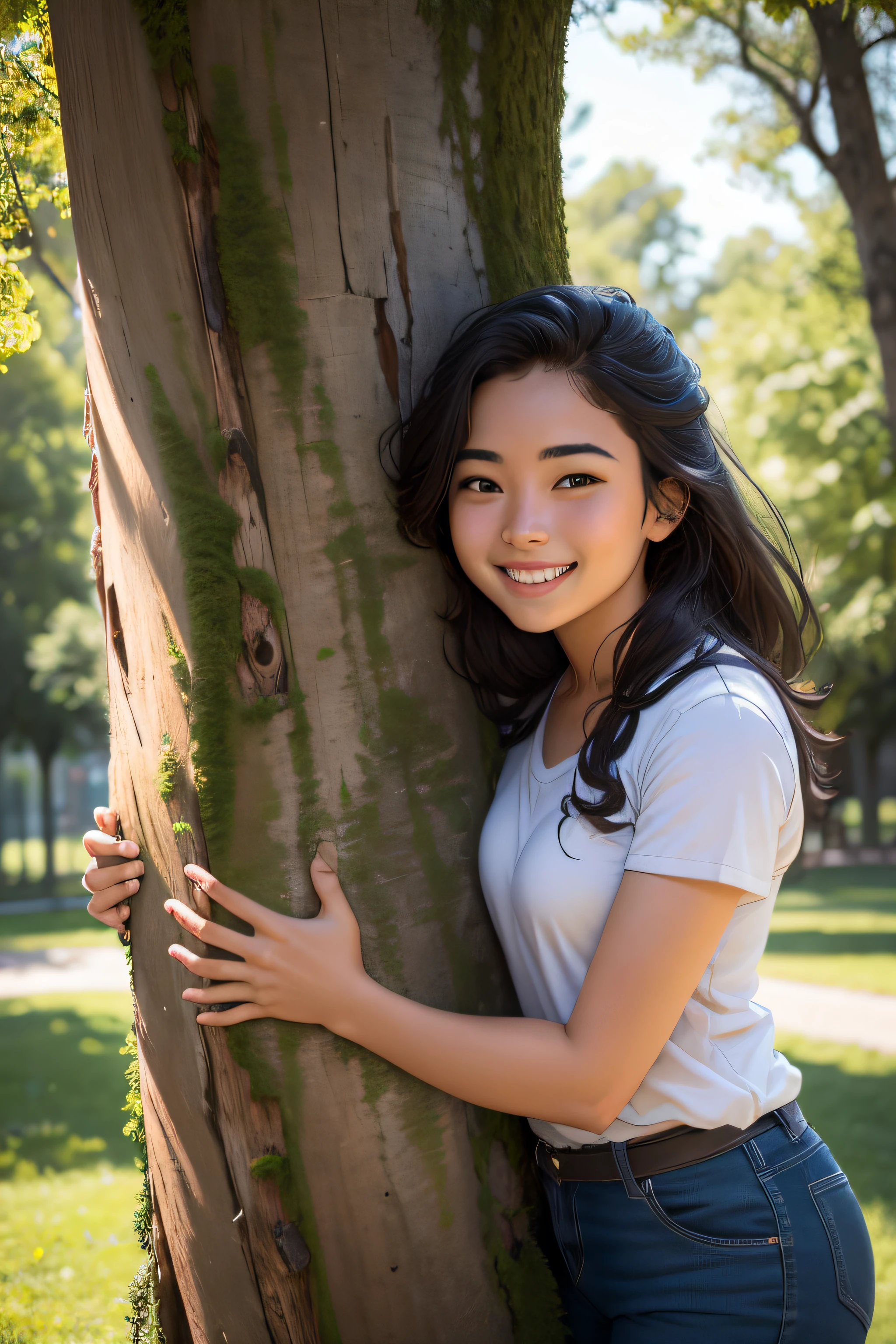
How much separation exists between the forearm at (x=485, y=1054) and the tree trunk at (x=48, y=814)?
25729mm

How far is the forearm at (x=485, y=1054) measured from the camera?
5.47 ft

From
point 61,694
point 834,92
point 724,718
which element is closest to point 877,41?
point 834,92

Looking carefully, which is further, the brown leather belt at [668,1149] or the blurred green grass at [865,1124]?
the blurred green grass at [865,1124]

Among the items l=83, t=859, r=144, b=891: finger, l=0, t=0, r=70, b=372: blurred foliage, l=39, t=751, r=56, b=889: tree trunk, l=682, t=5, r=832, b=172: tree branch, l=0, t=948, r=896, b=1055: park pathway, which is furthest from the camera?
l=39, t=751, r=56, b=889: tree trunk

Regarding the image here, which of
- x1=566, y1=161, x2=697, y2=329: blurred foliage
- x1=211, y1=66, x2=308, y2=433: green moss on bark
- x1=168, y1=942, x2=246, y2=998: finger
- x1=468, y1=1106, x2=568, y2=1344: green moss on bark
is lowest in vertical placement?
x1=468, y1=1106, x2=568, y2=1344: green moss on bark

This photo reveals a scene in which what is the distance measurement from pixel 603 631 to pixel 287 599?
67cm

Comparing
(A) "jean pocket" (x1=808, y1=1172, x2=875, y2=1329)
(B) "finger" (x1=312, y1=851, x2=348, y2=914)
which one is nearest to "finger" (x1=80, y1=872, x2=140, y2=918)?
(B) "finger" (x1=312, y1=851, x2=348, y2=914)

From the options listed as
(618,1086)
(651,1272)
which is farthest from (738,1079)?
(651,1272)

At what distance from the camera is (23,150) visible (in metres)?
2.77

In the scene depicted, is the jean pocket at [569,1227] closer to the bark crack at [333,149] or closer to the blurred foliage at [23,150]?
the bark crack at [333,149]

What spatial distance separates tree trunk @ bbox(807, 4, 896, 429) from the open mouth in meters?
6.54

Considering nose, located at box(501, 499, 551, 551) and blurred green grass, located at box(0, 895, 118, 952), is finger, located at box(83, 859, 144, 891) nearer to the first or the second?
nose, located at box(501, 499, 551, 551)

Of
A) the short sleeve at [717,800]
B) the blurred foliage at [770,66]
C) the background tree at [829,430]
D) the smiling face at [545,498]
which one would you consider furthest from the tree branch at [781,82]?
the short sleeve at [717,800]

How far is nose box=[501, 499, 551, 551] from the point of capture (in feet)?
6.00
